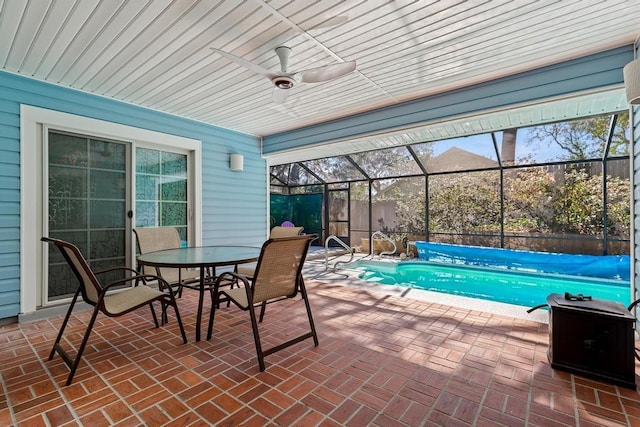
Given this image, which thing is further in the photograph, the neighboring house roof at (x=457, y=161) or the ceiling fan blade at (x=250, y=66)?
the neighboring house roof at (x=457, y=161)

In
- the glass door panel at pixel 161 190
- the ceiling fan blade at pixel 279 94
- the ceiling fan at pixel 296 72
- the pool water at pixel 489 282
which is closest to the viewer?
the ceiling fan at pixel 296 72

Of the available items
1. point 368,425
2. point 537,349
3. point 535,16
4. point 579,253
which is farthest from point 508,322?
point 579,253

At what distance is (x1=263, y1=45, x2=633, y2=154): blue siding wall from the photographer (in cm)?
288

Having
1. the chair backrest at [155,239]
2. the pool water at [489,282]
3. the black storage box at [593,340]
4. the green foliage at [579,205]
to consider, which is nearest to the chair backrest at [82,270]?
the chair backrest at [155,239]

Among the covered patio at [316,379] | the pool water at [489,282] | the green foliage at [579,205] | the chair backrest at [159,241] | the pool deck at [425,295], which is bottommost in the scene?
the pool water at [489,282]

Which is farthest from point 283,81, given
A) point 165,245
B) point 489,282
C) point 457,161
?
point 457,161

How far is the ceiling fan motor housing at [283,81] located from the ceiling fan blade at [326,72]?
0.10 meters

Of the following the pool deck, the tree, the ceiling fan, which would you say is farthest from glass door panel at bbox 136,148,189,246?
the tree

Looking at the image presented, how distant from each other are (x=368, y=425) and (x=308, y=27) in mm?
2748

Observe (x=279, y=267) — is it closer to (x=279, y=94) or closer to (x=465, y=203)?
(x=279, y=94)

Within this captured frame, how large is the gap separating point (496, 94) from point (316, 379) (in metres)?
3.52

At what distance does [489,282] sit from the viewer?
5664 millimetres

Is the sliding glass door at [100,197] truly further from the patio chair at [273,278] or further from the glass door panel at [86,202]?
the patio chair at [273,278]

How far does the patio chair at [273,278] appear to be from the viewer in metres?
2.21
